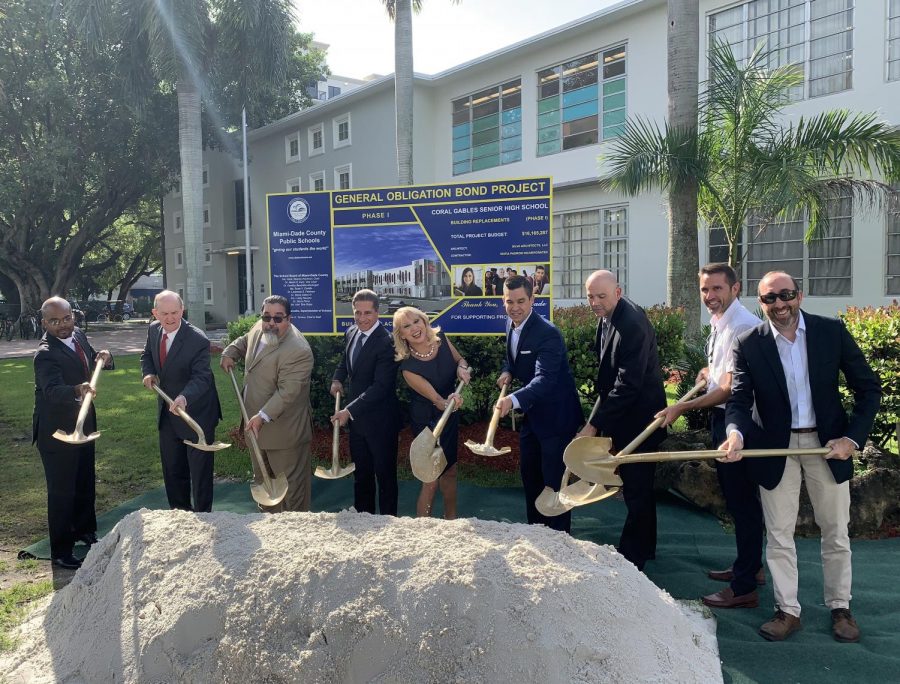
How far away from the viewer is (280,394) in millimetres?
5035

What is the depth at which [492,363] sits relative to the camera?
278 inches

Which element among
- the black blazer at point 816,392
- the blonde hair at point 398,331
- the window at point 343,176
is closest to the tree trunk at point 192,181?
the window at point 343,176

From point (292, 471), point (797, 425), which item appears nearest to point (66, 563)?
point (292, 471)

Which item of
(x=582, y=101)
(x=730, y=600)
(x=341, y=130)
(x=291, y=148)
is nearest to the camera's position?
(x=730, y=600)

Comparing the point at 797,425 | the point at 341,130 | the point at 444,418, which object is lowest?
the point at 444,418

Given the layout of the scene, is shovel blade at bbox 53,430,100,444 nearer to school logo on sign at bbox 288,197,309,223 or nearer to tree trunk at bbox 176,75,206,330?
school logo on sign at bbox 288,197,309,223

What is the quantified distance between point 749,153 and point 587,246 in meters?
6.83

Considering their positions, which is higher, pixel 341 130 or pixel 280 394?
pixel 341 130

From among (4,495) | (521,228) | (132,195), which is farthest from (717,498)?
(132,195)

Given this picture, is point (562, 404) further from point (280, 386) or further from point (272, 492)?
point (272, 492)

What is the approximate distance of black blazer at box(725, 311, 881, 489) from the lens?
11.5 ft

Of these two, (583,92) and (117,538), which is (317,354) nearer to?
(117,538)

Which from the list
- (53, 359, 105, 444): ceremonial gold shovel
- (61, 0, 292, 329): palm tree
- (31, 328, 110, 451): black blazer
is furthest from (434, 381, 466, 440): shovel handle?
(61, 0, 292, 329): palm tree

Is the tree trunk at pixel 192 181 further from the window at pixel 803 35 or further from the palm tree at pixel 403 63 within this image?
the window at pixel 803 35
